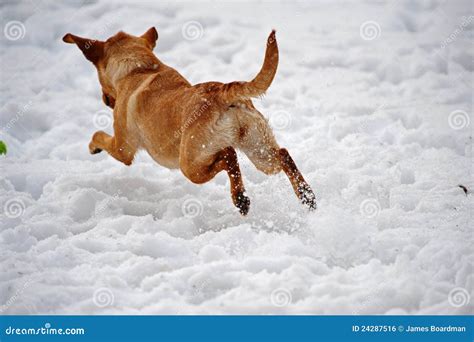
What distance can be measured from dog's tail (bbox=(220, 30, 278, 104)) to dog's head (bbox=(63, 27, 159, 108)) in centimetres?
140

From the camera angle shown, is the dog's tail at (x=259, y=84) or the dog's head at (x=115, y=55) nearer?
the dog's tail at (x=259, y=84)

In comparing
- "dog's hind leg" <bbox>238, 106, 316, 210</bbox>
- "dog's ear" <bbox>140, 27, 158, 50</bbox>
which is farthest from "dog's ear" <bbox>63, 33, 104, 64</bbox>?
"dog's hind leg" <bbox>238, 106, 316, 210</bbox>

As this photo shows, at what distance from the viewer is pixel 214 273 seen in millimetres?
3779

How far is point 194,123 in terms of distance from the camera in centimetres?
437

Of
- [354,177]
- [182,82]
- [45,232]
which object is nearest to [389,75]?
[354,177]

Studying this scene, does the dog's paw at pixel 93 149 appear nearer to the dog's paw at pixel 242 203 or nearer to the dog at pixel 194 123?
the dog at pixel 194 123

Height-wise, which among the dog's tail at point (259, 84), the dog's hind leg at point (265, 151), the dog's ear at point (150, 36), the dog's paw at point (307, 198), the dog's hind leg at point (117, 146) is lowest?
the dog's paw at point (307, 198)

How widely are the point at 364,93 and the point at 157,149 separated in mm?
2981

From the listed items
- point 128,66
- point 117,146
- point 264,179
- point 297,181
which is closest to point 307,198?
point 297,181

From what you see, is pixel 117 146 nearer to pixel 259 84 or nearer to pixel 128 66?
pixel 128 66

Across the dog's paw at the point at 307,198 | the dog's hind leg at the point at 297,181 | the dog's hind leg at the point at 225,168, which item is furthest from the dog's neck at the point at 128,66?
the dog's paw at the point at 307,198

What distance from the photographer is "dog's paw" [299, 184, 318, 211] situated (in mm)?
4605

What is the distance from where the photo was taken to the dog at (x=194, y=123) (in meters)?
4.33

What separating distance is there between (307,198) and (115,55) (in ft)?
7.38
